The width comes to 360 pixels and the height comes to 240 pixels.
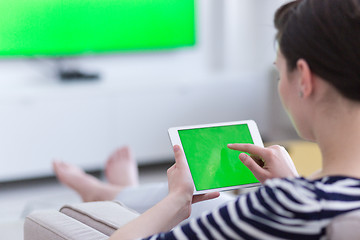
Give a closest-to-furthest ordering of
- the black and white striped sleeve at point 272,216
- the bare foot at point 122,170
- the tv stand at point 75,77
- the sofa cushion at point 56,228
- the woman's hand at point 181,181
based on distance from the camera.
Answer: the black and white striped sleeve at point 272,216 → the woman's hand at point 181,181 → the sofa cushion at point 56,228 → the bare foot at point 122,170 → the tv stand at point 75,77

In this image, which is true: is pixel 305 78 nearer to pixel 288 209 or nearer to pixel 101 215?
pixel 288 209

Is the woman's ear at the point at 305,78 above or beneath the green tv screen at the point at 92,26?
beneath

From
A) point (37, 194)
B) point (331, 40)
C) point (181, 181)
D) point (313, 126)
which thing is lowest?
point (37, 194)

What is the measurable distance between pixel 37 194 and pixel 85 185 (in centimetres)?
99

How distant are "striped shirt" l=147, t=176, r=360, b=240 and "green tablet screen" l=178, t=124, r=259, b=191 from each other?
297 mm

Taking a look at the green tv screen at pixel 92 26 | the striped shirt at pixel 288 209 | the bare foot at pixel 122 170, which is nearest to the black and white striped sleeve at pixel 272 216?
the striped shirt at pixel 288 209

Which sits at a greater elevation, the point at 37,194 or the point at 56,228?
the point at 56,228

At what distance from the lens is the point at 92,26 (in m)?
3.78

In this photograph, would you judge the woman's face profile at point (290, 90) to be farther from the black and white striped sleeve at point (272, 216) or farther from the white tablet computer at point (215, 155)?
the white tablet computer at point (215, 155)

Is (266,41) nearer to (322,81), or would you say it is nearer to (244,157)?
(244,157)

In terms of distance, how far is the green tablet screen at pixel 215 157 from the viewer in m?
1.29

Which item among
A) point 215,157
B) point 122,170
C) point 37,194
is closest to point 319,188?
point 215,157

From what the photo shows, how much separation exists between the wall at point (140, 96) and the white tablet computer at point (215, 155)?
7.47 feet

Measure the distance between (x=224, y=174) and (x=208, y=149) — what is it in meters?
0.06
